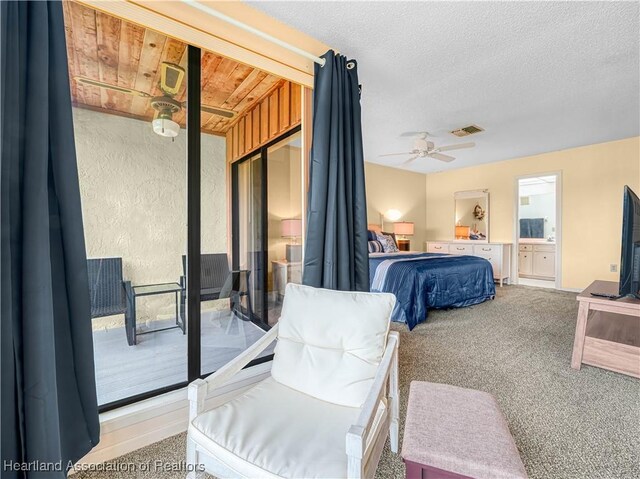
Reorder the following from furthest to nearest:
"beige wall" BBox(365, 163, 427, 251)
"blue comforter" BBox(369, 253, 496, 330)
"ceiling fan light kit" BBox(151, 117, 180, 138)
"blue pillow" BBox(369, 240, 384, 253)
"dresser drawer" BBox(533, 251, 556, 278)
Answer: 1. "dresser drawer" BBox(533, 251, 556, 278)
2. "beige wall" BBox(365, 163, 427, 251)
3. "blue pillow" BBox(369, 240, 384, 253)
4. "blue comforter" BBox(369, 253, 496, 330)
5. "ceiling fan light kit" BBox(151, 117, 180, 138)

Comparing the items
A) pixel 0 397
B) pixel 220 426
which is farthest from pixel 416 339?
pixel 0 397

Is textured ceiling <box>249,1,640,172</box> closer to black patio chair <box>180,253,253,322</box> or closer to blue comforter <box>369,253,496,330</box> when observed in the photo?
black patio chair <box>180,253,253,322</box>

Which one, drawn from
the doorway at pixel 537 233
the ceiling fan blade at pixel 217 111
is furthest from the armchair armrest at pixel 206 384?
the doorway at pixel 537 233

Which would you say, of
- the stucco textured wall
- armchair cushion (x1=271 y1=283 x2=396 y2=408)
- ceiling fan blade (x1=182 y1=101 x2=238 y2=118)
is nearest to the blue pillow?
ceiling fan blade (x1=182 y1=101 x2=238 y2=118)

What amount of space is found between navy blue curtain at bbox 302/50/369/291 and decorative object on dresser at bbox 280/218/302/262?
44cm

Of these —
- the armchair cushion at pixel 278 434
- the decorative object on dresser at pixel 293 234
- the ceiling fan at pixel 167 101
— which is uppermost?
the ceiling fan at pixel 167 101

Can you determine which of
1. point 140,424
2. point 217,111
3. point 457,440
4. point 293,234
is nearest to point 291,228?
point 293,234

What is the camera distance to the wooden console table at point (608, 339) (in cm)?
214

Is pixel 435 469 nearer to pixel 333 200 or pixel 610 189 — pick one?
pixel 333 200

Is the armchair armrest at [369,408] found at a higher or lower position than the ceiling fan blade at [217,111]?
lower

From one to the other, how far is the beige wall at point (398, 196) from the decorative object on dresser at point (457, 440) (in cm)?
487

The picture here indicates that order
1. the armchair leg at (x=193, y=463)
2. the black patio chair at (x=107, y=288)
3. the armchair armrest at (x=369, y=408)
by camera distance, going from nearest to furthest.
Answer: the armchair armrest at (x=369, y=408)
the armchair leg at (x=193, y=463)
the black patio chair at (x=107, y=288)

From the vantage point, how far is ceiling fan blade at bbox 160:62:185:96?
184 centimetres

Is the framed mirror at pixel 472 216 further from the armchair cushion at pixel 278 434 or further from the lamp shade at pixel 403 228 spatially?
the armchair cushion at pixel 278 434
